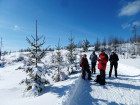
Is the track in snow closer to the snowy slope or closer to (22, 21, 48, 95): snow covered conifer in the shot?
the snowy slope

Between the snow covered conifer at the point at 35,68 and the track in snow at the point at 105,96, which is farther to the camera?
the snow covered conifer at the point at 35,68

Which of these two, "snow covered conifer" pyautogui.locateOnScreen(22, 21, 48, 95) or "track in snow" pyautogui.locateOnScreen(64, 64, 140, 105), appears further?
"snow covered conifer" pyautogui.locateOnScreen(22, 21, 48, 95)

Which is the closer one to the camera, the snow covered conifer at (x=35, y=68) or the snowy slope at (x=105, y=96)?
the snowy slope at (x=105, y=96)

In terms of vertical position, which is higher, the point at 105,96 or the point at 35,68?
the point at 35,68

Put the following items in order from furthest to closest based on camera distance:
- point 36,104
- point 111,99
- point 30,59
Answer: point 30,59
point 111,99
point 36,104

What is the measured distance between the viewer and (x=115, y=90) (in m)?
4.46

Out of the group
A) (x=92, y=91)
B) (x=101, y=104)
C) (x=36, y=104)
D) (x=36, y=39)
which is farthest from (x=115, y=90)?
(x=36, y=39)

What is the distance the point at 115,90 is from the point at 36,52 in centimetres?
552

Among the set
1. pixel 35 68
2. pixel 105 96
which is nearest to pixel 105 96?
pixel 105 96

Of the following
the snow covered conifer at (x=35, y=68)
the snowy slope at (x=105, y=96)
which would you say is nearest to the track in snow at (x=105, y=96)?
the snowy slope at (x=105, y=96)

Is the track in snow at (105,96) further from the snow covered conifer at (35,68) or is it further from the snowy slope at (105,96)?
the snow covered conifer at (35,68)

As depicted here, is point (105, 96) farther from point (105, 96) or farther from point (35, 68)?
point (35, 68)

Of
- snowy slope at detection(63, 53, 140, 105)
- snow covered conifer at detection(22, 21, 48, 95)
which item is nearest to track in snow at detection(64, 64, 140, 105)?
snowy slope at detection(63, 53, 140, 105)

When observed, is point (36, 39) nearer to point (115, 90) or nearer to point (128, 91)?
point (115, 90)
